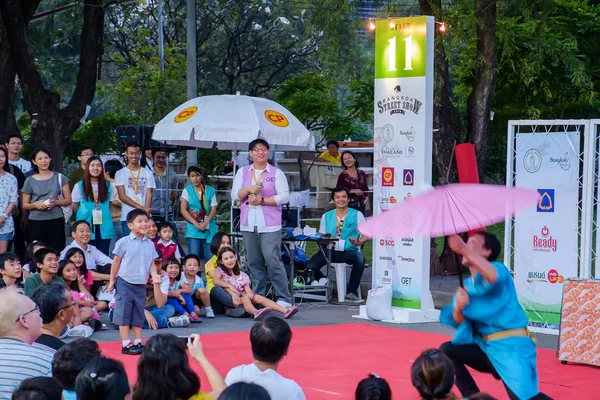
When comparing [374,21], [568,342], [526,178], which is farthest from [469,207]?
[374,21]

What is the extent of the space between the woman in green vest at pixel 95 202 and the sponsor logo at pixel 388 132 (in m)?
3.34

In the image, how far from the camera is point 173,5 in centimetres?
3428

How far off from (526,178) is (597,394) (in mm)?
3335

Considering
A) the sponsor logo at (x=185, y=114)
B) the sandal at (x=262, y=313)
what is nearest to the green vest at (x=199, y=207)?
the sponsor logo at (x=185, y=114)

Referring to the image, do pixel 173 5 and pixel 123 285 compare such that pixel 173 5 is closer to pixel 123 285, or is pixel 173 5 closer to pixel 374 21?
pixel 374 21

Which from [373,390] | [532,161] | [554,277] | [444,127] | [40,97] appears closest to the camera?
[373,390]

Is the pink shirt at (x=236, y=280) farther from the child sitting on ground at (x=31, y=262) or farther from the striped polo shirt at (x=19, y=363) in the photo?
the striped polo shirt at (x=19, y=363)

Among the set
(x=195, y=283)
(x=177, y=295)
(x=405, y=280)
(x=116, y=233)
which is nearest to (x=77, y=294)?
(x=177, y=295)

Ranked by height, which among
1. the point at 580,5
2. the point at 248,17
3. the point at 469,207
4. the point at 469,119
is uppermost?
the point at 248,17

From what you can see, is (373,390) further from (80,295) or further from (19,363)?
(80,295)

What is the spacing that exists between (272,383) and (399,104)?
6621 mm

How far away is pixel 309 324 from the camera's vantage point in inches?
426

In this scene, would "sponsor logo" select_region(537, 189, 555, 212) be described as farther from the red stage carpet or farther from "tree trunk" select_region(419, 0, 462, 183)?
"tree trunk" select_region(419, 0, 462, 183)

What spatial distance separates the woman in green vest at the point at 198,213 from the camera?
41.2 ft
